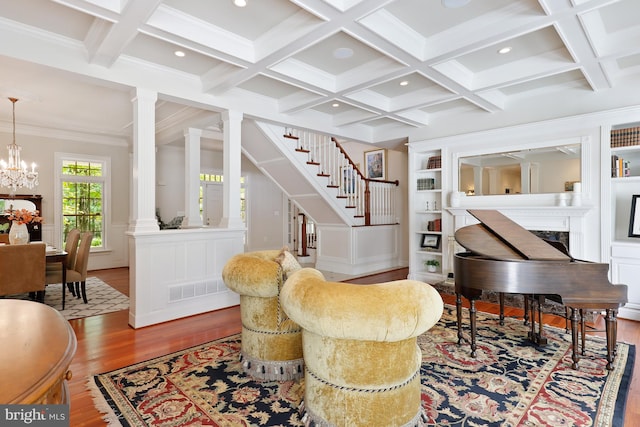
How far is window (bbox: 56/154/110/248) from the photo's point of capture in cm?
658

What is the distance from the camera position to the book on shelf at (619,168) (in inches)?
161

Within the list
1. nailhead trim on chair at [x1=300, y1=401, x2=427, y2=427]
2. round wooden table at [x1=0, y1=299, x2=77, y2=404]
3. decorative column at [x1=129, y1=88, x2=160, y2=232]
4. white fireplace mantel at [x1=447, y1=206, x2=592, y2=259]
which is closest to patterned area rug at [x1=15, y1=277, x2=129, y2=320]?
decorative column at [x1=129, y1=88, x2=160, y2=232]

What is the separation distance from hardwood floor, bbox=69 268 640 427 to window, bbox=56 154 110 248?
12.0 feet

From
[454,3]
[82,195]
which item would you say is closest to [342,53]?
[454,3]

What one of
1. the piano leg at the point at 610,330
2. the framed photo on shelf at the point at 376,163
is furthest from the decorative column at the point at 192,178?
the piano leg at the point at 610,330

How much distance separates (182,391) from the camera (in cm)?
238

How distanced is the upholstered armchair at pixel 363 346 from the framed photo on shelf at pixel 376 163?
6663mm

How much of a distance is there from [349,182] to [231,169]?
9.37 feet

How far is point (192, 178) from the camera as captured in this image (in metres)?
5.34

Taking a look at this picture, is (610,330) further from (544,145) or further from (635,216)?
(544,145)

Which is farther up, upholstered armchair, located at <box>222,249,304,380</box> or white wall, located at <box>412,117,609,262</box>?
white wall, located at <box>412,117,609,262</box>

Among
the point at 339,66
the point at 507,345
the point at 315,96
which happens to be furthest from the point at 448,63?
the point at 507,345

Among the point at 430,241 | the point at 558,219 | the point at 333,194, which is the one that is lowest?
the point at 430,241

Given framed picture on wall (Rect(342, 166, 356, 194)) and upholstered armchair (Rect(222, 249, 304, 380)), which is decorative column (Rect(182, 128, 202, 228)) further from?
upholstered armchair (Rect(222, 249, 304, 380))
